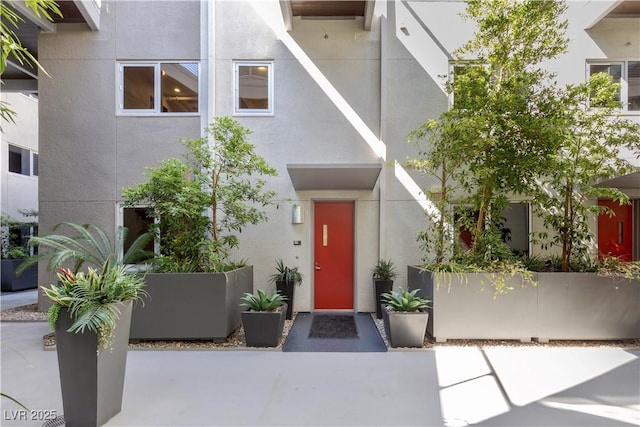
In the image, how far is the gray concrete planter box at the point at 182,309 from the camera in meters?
5.02

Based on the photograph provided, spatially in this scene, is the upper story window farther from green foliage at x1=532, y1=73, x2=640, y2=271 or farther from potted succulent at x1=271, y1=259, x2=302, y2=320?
green foliage at x1=532, y1=73, x2=640, y2=271

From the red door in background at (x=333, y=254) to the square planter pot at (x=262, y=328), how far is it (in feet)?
7.84

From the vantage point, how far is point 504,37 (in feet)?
17.2

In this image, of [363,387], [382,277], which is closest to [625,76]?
[382,277]

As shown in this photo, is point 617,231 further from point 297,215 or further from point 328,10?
point 328,10

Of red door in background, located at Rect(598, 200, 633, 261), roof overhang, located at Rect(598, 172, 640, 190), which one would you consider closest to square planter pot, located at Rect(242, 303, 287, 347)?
roof overhang, located at Rect(598, 172, 640, 190)

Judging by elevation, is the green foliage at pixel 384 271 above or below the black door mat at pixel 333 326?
above

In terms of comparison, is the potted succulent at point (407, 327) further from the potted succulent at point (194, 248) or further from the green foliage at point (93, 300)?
the green foliage at point (93, 300)

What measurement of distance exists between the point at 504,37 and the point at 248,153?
4.33m

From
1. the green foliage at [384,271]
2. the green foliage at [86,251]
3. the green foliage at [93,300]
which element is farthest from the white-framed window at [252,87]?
the green foliage at [93,300]

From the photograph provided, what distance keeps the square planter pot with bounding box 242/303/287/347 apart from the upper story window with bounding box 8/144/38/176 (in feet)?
40.4

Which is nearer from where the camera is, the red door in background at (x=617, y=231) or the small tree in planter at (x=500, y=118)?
the small tree in planter at (x=500, y=118)

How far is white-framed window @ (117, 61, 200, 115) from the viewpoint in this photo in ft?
24.0

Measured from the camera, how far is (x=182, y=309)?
5.03 meters
